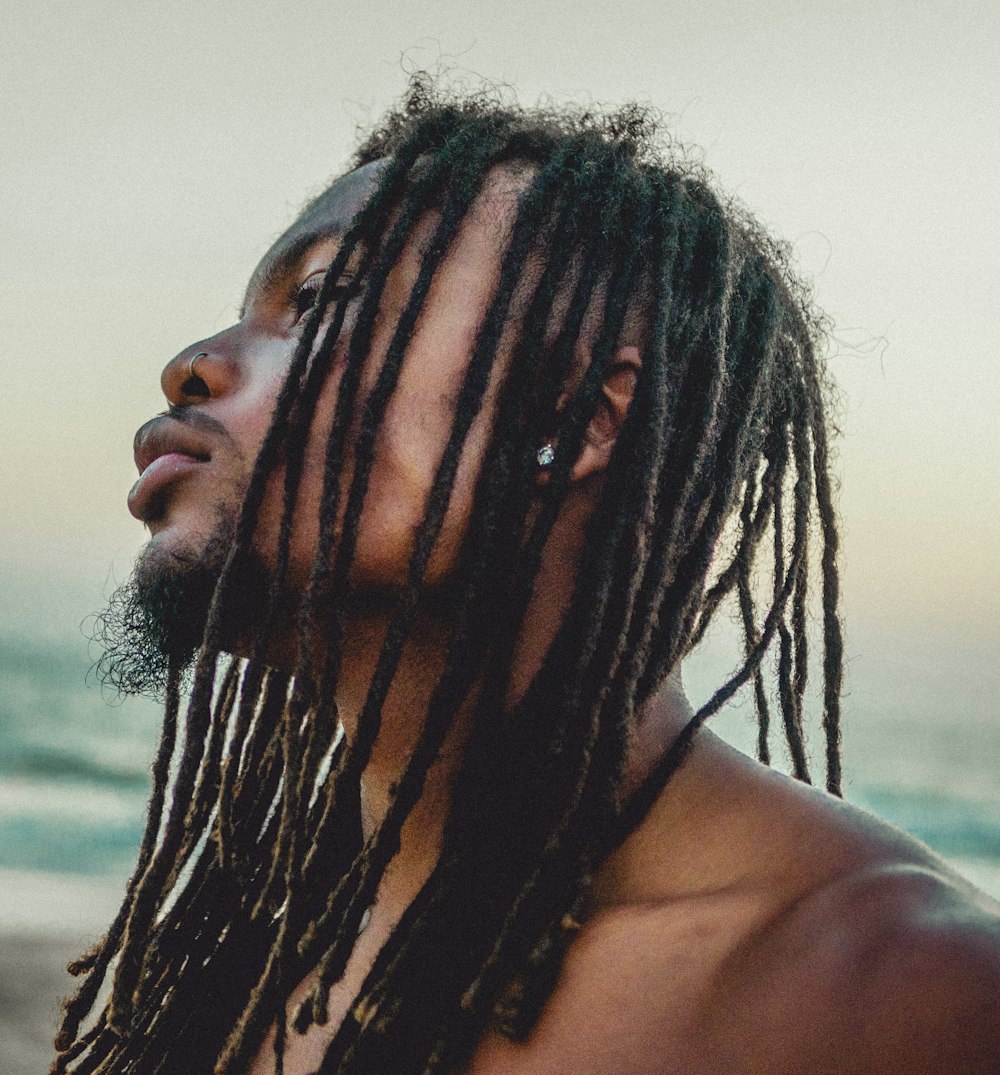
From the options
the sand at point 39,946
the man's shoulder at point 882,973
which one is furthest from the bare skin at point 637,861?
the sand at point 39,946

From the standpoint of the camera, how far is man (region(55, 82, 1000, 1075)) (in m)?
1.79

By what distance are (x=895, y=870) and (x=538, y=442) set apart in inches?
42.3

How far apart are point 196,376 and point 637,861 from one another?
1.39 meters

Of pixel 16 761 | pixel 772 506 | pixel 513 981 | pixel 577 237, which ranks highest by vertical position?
pixel 577 237

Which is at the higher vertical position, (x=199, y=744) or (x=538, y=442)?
(x=538, y=442)

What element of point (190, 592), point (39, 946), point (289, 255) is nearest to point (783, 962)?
point (190, 592)

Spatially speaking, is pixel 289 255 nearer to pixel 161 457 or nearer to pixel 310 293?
pixel 310 293

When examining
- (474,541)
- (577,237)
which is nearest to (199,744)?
(474,541)

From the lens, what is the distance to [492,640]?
2.21 meters

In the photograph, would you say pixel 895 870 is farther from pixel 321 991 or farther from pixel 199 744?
pixel 199 744

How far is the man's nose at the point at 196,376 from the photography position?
2.47 metres

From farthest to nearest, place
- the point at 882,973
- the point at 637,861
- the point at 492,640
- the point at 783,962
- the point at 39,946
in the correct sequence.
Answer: the point at 39,946 → the point at 492,640 → the point at 637,861 → the point at 783,962 → the point at 882,973

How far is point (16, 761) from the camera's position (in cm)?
1521

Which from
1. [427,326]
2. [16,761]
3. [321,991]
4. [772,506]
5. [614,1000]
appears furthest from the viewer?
[16,761]
